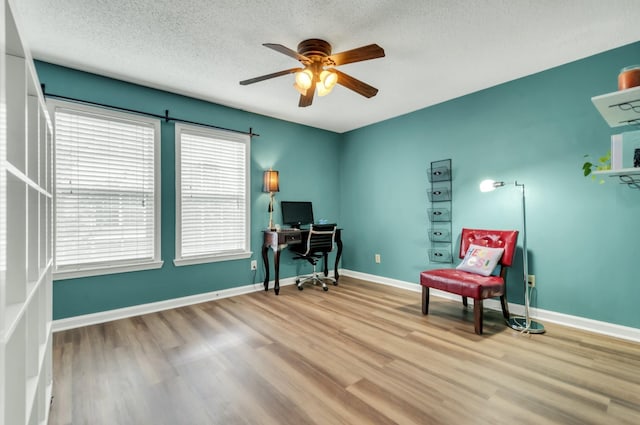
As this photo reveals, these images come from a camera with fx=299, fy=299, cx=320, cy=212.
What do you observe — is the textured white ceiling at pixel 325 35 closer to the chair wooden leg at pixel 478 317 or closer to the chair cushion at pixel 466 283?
the chair cushion at pixel 466 283

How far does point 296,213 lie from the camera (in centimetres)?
460

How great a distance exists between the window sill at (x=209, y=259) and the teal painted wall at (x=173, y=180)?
0.06 metres

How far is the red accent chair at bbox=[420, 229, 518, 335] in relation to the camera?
266 centimetres

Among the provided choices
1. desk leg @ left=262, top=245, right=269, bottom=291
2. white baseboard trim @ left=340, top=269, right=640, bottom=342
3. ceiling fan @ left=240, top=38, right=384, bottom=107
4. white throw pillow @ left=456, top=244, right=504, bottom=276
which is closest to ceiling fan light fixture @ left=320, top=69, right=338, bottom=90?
ceiling fan @ left=240, top=38, right=384, bottom=107

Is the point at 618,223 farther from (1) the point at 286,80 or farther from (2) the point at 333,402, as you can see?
(1) the point at 286,80

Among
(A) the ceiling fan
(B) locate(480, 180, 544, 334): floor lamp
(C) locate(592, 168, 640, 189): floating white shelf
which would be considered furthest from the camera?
(B) locate(480, 180, 544, 334): floor lamp

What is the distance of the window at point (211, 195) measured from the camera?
3613 millimetres

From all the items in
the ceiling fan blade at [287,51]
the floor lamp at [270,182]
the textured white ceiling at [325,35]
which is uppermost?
the textured white ceiling at [325,35]

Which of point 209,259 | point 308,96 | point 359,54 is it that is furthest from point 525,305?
point 209,259

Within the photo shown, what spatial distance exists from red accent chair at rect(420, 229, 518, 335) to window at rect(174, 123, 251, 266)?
8.01 feet

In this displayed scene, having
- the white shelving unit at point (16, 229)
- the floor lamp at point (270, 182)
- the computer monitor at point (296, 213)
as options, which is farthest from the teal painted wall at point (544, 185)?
the white shelving unit at point (16, 229)

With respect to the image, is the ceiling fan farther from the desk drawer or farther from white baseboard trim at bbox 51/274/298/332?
white baseboard trim at bbox 51/274/298/332

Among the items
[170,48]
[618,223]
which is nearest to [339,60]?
[170,48]

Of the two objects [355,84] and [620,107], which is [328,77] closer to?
[355,84]
